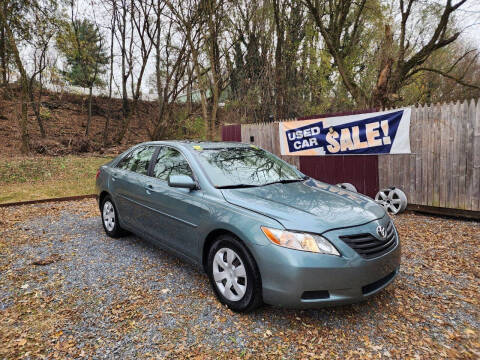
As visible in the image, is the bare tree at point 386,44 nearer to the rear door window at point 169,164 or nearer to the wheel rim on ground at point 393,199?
the wheel rim on ground at point 393,199

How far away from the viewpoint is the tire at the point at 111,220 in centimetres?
457

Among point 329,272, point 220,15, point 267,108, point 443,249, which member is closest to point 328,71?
point 267,108

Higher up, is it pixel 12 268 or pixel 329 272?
pixel 329 272

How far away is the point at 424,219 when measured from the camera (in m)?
5.56

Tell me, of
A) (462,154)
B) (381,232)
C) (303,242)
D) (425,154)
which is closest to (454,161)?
(462,154)

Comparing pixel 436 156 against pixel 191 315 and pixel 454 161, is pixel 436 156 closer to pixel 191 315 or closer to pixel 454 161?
pixel 454 161

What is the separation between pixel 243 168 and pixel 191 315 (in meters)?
1.62

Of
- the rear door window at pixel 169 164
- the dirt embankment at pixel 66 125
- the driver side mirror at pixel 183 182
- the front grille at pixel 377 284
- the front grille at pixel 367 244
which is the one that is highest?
the dirt embankment at pixel 66 125

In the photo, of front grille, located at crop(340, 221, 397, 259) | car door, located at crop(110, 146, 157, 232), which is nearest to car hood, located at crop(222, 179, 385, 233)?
front grille, located at crop(340, 221, 397, 259)

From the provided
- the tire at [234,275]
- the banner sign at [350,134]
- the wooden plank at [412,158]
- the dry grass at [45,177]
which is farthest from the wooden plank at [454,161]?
the dry grass at [45,177]

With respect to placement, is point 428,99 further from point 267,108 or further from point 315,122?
point 315,122

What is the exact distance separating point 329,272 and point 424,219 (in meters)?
4.31

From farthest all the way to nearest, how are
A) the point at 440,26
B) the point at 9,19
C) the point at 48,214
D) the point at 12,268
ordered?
the point at 9,19, the point at 440,26, the point at 48,214, the point at 12,268

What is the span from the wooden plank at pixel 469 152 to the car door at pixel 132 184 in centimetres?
514
